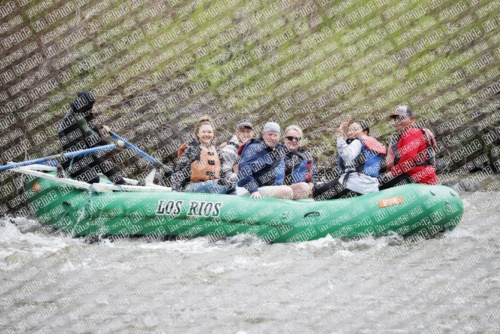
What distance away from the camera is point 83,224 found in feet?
24.5

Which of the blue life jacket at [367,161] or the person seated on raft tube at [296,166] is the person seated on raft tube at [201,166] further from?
the blue life jacket at [367,161]

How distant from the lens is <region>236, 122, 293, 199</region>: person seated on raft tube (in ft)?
22.4

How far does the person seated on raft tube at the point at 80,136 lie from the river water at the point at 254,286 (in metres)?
1.00

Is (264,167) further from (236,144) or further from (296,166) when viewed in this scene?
(236,144)

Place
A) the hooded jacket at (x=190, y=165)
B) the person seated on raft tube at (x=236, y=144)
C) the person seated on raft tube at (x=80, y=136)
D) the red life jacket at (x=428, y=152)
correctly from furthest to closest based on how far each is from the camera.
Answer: the person seated on raft tube at (x=236, y=144), the person seated on raft tube at (x=80, y=136), the hooded jacket at (x=190, y=165), the red life jacket at (x=428, y=152)

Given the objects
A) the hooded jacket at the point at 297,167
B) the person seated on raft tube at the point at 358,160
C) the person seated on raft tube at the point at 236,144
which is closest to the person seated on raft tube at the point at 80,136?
the person seated on raft tube at the point at 236,144

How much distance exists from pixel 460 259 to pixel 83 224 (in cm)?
400

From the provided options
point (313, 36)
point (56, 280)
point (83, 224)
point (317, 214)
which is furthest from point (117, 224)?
point (313, 36)

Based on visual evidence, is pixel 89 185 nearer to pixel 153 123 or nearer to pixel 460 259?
pixel 153 123

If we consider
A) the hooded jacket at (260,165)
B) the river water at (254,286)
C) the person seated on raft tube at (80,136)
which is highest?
the person seated on raft tube at (80,136)

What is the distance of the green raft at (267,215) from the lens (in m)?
6.54

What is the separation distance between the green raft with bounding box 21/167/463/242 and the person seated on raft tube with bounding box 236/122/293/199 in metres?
0.13

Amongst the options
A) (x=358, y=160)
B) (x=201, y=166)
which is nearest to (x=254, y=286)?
(x=358, y=160)

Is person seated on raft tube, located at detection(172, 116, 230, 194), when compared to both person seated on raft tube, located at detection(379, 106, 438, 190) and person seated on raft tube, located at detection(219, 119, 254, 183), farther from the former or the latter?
person seated on raft tube, located at detection(379, 106, 438, 190)
